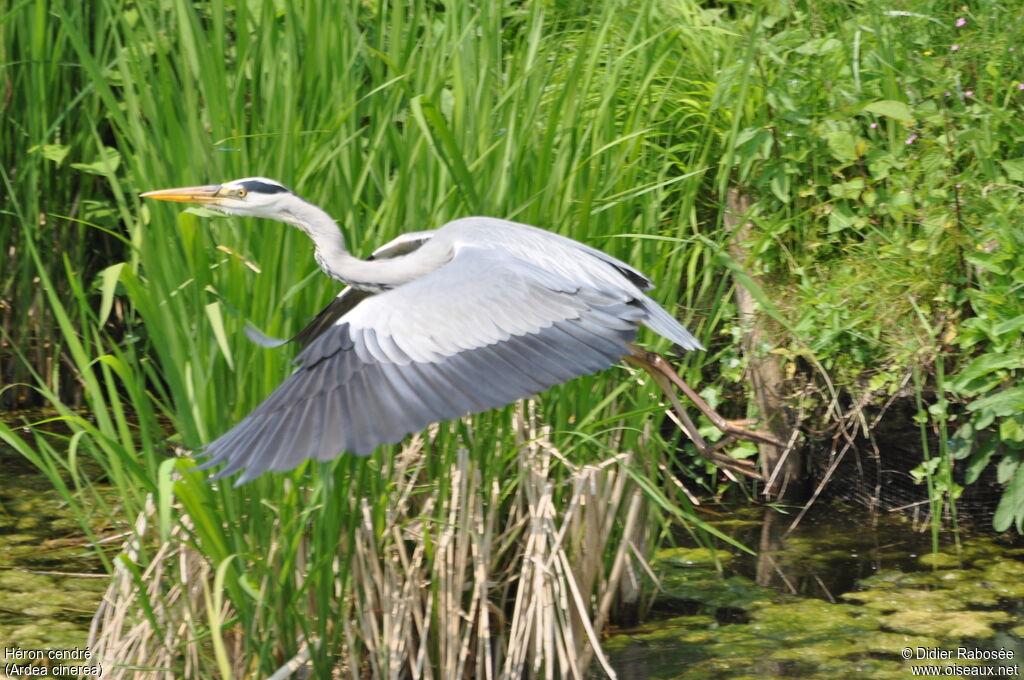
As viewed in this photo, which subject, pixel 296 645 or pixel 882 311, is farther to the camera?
pixel 882 311

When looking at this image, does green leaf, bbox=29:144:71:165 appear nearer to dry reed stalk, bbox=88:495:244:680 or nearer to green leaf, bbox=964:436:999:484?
dry reed stalk, bbox=88:495:244:680

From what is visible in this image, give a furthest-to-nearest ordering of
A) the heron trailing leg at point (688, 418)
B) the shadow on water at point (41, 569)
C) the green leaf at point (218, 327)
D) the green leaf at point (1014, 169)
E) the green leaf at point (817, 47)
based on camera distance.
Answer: the green leaf at point (817, 47) < the green leaf at point (1014, 169) < the shadow on water at point (41, 569) < the heron trailing leg at point (688, 418) < the green leaf at point (218, 327)

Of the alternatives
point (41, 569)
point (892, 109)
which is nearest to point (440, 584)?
point (41, 569)

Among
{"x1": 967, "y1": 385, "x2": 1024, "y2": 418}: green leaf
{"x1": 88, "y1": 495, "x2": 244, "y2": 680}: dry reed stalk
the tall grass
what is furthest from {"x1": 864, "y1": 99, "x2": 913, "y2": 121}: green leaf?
{"x1": 88, "y1": 495, "x2": 244, "y2": 680}: dry reed stalk

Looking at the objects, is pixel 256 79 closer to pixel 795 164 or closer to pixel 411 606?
pixel 411 606

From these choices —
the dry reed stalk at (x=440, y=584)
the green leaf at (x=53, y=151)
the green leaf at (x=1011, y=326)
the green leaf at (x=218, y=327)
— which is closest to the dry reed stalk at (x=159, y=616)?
the dry reed stalk at (x=440, y=584)

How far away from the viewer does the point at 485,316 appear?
9.09 feet

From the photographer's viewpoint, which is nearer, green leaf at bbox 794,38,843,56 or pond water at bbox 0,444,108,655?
pond water at bbox 0,444,108,655

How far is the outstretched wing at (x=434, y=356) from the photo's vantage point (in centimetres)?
232

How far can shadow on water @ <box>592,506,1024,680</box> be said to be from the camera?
320cm

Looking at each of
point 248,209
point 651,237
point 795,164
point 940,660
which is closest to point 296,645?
point 248,209

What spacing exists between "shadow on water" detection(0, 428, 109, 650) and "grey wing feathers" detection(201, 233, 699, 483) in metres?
1.09

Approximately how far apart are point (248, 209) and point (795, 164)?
2.30 meters

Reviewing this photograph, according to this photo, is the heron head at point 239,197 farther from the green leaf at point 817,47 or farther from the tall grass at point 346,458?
the green leaf at point 817,47
